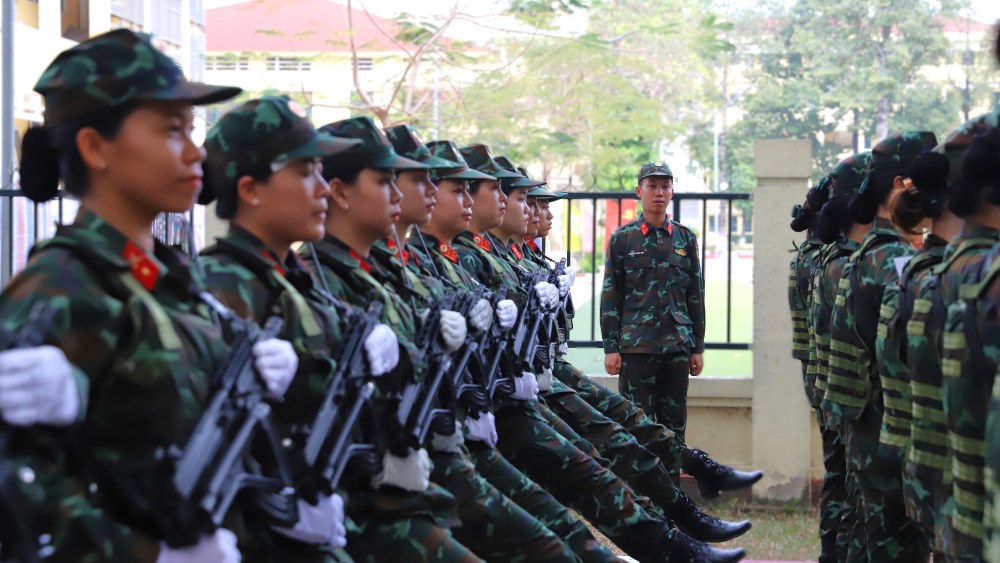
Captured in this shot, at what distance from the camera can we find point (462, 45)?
2139 cm

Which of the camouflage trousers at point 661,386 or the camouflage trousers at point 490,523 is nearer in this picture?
the camouflage trousers at point 490,523

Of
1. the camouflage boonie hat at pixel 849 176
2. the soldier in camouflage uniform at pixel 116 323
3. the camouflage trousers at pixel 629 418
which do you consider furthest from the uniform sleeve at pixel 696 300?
the soldier in camouflage uniform at pixel 116 323

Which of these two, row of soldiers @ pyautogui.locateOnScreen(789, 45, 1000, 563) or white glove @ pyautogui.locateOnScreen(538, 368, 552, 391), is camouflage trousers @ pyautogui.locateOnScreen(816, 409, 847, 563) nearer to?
row of soldiers @ pyautogui.locateOnScreen(789, 45, 1000, 563)

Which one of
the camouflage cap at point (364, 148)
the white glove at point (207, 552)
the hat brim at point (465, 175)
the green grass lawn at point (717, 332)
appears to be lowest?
the green grass lawn at point (717, 332)

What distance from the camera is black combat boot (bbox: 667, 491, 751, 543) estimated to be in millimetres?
7348

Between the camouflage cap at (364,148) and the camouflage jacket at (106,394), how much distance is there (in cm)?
183

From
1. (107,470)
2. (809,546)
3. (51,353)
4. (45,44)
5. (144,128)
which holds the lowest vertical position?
(809,546)

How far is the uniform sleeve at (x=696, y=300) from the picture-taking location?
30.7ft

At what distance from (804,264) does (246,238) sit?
16.3 ft

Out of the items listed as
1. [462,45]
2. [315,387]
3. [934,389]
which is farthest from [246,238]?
[462,45]

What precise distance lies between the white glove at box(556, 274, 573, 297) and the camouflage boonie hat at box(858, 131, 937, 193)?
2554mm

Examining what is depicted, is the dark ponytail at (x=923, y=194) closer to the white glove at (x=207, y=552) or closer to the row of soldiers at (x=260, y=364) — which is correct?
the row of soldiers at (x=260, y=364)

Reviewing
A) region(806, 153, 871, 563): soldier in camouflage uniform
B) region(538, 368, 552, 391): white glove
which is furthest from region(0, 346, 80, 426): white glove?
region(538, 368, 552, 391): white glove

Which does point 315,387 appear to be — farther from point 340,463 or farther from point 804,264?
point 804,264
